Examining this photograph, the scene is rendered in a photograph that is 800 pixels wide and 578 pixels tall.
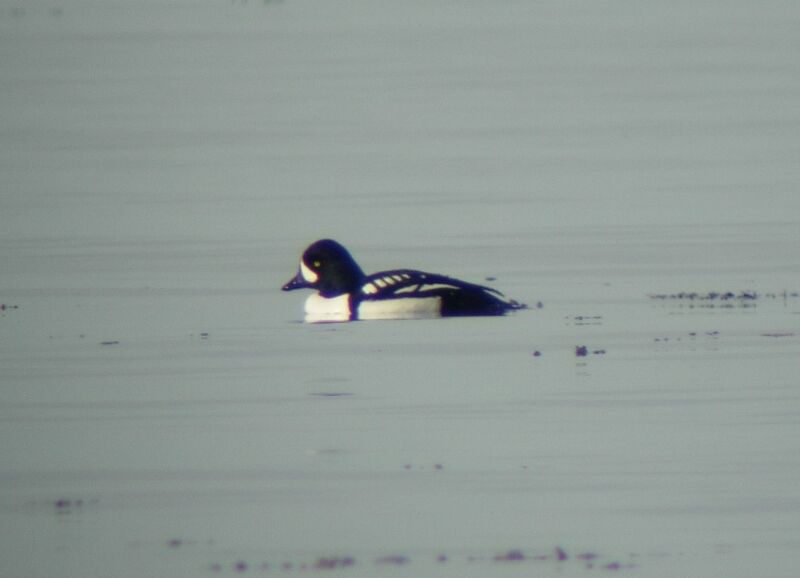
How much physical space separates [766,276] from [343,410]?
19.0 ft

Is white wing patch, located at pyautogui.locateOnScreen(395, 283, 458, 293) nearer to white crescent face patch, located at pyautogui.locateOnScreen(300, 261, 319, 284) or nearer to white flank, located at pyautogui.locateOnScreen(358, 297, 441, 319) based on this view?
white flank, located at pyautogui.locateOnScreen(358, 297, 441, 319)

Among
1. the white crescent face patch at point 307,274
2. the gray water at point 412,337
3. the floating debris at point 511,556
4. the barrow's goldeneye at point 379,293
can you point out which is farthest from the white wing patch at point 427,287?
the floating debris at point 511,556

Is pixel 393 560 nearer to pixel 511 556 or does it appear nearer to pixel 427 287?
pixel 511 556

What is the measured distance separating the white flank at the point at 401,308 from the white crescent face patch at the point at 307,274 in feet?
1.57

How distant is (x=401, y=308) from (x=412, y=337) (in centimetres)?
108

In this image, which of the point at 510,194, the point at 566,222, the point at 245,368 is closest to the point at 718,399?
the point at 245,368

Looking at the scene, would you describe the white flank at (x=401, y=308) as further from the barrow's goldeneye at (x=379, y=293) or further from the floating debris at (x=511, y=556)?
the floating debris at (x=511, y=556)

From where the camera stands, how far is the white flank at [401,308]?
56.1 ft

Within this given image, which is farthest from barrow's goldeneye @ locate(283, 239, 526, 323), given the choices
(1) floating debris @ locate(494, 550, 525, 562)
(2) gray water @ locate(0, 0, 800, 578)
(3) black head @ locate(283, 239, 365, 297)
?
(1) floating debris @ locate(494, 550, 525, 562)

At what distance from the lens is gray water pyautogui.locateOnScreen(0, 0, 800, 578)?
10.2 meters

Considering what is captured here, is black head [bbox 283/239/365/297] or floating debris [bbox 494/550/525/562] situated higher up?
black head [bbox 283/239/365/297]

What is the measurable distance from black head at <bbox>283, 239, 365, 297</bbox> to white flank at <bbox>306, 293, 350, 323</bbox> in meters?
0.11

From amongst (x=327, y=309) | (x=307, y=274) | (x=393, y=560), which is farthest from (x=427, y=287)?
(x=393, y=560)

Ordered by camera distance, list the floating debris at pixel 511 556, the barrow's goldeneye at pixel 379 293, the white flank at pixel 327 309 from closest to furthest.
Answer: the floating debris at pixel 511 556 < the barrow's goldeneye at pixel 379 293 < the white flank at pixel 327 309
